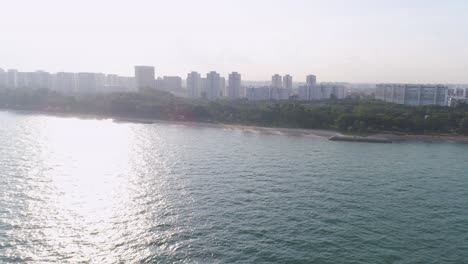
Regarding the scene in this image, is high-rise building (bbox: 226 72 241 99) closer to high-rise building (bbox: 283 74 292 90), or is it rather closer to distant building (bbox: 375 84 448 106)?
high-rise building (bbox: 283 74 292 90)

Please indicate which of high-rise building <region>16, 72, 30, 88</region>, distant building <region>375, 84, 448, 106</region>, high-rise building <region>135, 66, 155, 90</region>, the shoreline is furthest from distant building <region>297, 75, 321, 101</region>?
high-rise building <region>16, 72, 30, 88</region>

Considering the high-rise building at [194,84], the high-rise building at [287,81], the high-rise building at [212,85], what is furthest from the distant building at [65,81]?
the high-rise building at [287,81]

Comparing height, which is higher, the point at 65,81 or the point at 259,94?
the point at 65,81

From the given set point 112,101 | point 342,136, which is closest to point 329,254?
point 342,136

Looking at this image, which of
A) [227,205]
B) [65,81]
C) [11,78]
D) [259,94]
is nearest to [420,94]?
[259,94]

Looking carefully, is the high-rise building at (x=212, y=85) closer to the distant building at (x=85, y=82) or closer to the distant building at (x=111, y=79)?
the distant building at (x=85, y=82)

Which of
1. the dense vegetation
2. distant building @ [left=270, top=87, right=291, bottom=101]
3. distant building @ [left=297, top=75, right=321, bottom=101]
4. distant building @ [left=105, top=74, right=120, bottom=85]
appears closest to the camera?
the dense vegetation

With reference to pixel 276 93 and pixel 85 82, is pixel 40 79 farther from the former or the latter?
pixel 276 93

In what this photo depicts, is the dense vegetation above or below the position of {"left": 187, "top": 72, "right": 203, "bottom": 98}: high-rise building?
below
